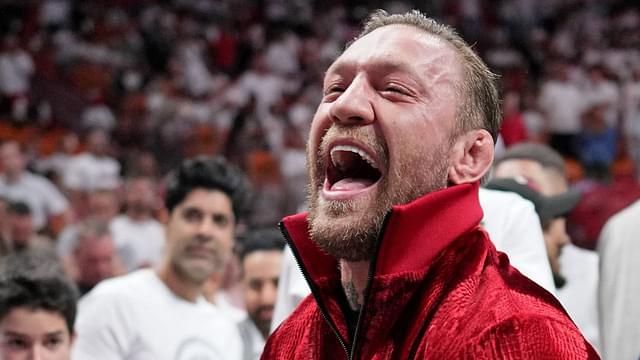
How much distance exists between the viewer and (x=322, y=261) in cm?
173

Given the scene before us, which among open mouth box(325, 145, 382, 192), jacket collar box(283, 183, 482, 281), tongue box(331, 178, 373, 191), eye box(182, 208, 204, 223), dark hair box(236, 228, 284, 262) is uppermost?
open mouth box(325, 145, 382, 192)

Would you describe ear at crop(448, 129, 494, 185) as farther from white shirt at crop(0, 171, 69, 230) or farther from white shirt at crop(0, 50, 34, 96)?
white shirt at crop(0, 50, 34, 96)

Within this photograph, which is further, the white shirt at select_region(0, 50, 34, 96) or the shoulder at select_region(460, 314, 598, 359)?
the white shirt at select_region(0, 50, 34, 96)

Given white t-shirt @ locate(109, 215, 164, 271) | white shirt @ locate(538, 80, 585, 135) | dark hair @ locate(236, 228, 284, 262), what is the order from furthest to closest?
white shirt @ locate(538, 80, 585, 135) < white t-shirt @ locate(109, 215, 164, 271) < dark hair @ locate(236, 228, 284, 262)

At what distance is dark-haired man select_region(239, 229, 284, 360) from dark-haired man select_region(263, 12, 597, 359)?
7.05ft

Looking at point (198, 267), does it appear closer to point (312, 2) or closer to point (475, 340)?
point (475, 340)

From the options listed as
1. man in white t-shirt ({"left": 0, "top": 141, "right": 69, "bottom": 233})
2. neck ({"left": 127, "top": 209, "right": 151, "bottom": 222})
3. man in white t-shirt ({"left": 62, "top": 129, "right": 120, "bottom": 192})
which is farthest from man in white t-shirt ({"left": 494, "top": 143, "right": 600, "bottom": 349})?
man in white t-shirt ({"left": 62, "top": 129, "right": 120, "bottom": 192})

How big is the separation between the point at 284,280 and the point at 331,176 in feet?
4.95

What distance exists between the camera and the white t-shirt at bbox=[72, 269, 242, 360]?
359 centimetres

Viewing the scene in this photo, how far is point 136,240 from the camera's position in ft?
25.6

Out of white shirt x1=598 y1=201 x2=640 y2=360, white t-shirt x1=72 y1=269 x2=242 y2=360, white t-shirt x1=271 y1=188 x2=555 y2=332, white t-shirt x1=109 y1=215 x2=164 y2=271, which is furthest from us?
white t-shirt x1=109 y1=215 x2=164 y2=271

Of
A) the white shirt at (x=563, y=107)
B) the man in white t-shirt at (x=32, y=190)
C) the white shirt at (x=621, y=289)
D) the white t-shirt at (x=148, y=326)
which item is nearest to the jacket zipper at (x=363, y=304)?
the white shirt at (x=621, y=289)

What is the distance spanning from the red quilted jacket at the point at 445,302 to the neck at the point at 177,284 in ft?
7.45

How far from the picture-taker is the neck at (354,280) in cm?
166
